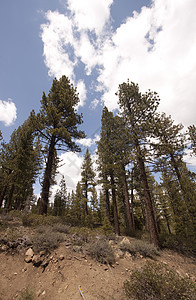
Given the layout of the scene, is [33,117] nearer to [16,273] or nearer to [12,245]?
[12,245]

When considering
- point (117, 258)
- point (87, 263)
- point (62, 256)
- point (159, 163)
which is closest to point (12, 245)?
point (62, 256)

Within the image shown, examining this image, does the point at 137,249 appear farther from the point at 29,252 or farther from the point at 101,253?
the point at 29,252

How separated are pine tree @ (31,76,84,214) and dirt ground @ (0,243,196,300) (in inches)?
195

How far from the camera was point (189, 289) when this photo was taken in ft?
10.5

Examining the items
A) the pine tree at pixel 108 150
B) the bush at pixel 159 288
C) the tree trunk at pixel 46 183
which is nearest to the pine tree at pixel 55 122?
the tree trunk at pixel 46 183

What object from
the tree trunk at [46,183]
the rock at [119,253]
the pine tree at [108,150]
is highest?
the pine tree at [108,150]

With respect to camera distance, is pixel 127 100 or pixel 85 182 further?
pixel 85 182

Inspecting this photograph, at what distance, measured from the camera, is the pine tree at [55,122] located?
34.4ft

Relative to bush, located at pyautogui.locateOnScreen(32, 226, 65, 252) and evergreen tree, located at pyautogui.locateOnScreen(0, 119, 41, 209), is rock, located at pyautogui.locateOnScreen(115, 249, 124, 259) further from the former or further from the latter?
evergreen tree, located at pyautogui.locateOnScreen(0, 119, 41, 209)

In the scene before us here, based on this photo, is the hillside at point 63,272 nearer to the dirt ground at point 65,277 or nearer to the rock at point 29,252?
the dirt ground at point 65,277

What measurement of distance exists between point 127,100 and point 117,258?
11.9 meters

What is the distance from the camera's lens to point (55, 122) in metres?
11.4

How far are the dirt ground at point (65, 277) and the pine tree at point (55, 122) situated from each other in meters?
4.95

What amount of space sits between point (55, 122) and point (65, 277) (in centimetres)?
1018
